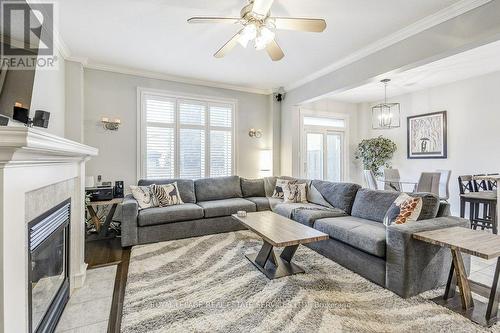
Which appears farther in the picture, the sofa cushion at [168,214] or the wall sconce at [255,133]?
the wall sconce at [255,133]

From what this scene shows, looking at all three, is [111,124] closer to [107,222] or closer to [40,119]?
[107,222]

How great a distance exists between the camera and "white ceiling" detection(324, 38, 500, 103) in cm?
390

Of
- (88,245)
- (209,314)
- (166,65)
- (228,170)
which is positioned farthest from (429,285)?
(166,65)

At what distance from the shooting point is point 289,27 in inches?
91.0

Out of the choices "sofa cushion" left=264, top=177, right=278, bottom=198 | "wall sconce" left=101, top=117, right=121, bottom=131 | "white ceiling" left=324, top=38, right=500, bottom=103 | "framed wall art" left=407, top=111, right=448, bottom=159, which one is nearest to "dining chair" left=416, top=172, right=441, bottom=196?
"framed wall art" left=407, top=111, right=448, bottom=159

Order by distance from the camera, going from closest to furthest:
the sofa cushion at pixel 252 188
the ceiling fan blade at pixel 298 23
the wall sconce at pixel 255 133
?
the ceiling fan blade at pixel 298 23
the sofa cushion at pixel 252 188
the wall sconce at pixel 255 133

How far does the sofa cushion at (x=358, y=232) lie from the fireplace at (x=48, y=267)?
8.68 ft

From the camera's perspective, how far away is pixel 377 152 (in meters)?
6.22

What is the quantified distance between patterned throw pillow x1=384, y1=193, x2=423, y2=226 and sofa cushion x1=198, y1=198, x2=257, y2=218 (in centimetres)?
221

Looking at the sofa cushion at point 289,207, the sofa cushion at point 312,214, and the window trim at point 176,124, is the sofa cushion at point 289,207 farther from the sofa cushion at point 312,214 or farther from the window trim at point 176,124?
the window trim at point 176,124

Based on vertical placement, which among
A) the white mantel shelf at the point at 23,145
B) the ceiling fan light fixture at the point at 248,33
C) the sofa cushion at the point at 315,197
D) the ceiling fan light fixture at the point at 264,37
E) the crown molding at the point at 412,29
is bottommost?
the sofa cushion at the point at 315,197

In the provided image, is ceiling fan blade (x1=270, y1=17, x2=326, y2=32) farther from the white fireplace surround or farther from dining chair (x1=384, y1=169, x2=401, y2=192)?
dining chair (x1=384, y1=169, x2=401, y2=192)

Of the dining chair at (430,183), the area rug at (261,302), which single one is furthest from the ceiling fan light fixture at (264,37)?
the dining chair at (430,183)

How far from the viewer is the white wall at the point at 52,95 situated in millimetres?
2816
